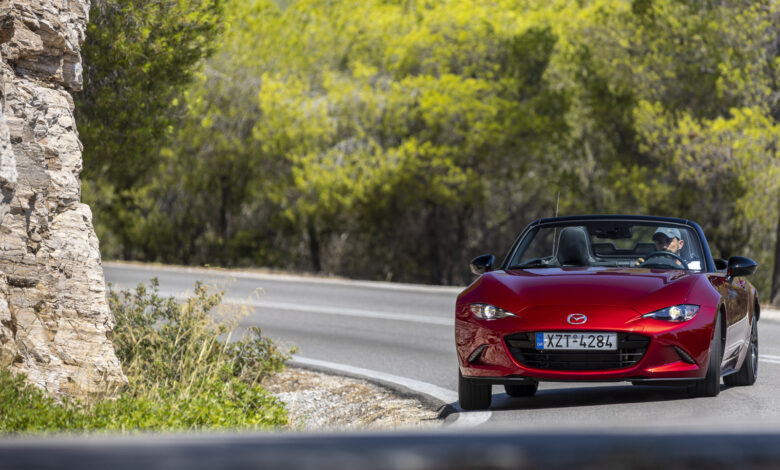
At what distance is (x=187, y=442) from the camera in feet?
5.07

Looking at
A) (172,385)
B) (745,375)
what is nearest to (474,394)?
(745,375)

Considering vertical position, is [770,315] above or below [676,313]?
below

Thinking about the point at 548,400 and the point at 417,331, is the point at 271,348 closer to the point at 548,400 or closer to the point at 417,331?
the point at 548,400

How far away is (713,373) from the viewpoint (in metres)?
8.12

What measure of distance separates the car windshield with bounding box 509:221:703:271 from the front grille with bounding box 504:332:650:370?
4.35 ft

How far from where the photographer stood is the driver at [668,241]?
9320mm

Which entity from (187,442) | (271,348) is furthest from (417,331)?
(187,442)

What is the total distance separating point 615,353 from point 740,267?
67.7 inches

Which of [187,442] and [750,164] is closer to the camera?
[187,442]

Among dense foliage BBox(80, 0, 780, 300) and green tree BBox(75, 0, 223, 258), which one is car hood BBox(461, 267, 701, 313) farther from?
dense foliage BBox(80, 0, 780, 300)

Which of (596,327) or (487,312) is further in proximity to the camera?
(487,312)

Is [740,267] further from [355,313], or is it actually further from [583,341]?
[355,313]

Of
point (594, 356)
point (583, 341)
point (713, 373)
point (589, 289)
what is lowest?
point (713, 373)

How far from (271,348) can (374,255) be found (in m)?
27.4
